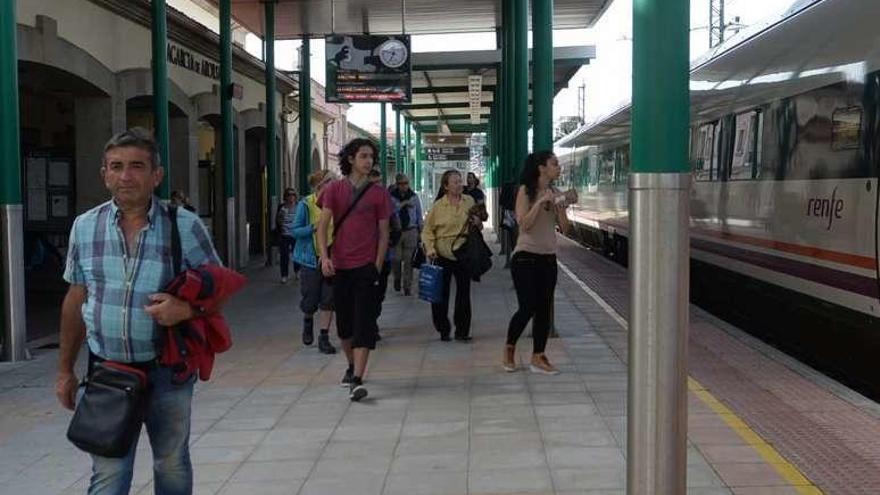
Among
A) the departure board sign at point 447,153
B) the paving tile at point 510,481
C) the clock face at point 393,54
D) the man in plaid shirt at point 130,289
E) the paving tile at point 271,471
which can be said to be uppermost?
the clock face at point 393,54

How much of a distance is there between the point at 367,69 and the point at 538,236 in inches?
455

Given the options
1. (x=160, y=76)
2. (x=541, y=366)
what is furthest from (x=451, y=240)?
(x=160, y=76)

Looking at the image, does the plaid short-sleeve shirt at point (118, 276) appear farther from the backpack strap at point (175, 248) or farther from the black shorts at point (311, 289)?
the black shorts at point (311, 289)

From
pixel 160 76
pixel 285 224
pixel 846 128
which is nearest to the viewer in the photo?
pixel 846 128

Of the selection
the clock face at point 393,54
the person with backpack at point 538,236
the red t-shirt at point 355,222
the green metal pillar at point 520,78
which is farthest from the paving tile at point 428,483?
the clock face at point 393,54

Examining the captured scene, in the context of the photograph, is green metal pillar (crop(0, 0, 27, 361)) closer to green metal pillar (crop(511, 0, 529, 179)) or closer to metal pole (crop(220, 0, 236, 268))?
green metal pillar (crop(511, 0, 529, 179))

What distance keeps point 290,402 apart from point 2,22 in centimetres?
447

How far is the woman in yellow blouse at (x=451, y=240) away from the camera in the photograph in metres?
9.05

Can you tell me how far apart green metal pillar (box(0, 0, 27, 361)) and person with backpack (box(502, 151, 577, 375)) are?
14.9ft

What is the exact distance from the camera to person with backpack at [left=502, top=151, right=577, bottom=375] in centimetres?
707

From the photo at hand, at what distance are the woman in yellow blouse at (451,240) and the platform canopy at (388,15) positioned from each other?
10.9 metres

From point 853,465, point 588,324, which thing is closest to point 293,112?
point 588,324

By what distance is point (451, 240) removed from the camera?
9086 millimetres

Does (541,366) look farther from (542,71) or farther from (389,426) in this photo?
(542,71)
